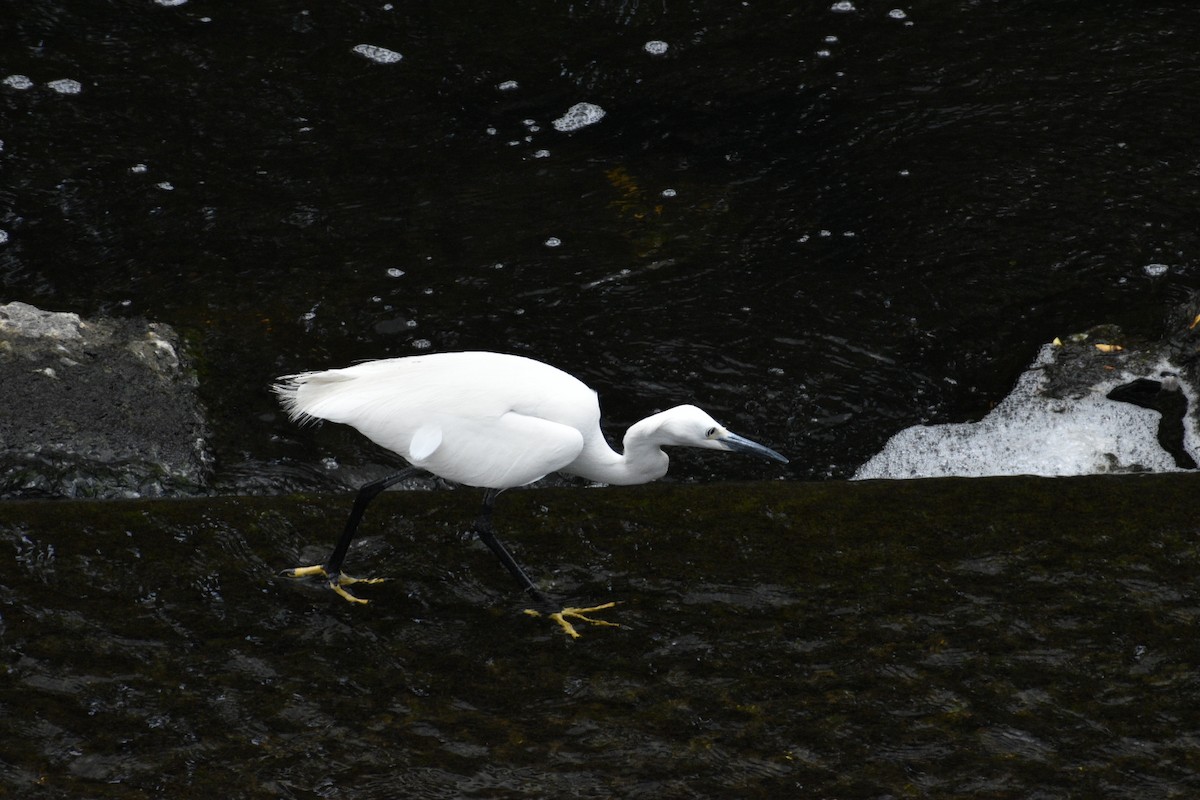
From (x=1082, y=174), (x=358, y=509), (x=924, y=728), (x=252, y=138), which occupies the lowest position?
(x=252, y=138)

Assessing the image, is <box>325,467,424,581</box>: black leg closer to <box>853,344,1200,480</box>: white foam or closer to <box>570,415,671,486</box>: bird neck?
<box>570,415,671,486</box>: bird neck

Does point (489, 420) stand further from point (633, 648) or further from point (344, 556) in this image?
point (633, 648)

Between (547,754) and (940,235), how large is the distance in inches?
150

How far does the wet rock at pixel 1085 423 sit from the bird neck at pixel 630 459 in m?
1.24

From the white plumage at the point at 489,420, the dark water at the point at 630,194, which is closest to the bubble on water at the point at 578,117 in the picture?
the dark water at the point at 630,194

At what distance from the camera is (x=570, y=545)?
3721 millimetres

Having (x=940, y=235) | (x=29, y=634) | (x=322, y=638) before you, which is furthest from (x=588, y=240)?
(x=29, y=634)

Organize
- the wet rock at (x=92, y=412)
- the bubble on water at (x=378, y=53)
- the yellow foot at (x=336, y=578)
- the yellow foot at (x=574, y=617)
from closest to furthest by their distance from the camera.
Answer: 1. the yellow foot at (x=574, y=617)
2. the yellow foot at (x=336, y=578)
3. the wet rock at (x=92, y=412)
4. the bubble on water at (x=378, y=53)

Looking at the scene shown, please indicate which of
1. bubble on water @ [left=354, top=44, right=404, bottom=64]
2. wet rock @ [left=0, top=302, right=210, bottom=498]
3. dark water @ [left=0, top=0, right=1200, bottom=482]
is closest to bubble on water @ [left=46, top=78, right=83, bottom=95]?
dark water @ [left=0, top=0, right=1200, bottom=482]

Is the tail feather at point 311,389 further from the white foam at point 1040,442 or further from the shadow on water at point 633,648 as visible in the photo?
the white foam at point 1040,442

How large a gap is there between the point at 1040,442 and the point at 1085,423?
218 millimetres

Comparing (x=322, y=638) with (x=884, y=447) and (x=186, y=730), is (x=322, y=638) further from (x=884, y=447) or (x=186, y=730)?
(x=884, y=447)

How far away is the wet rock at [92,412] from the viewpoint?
408cm

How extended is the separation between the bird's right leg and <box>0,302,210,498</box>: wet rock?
2.97 feet
